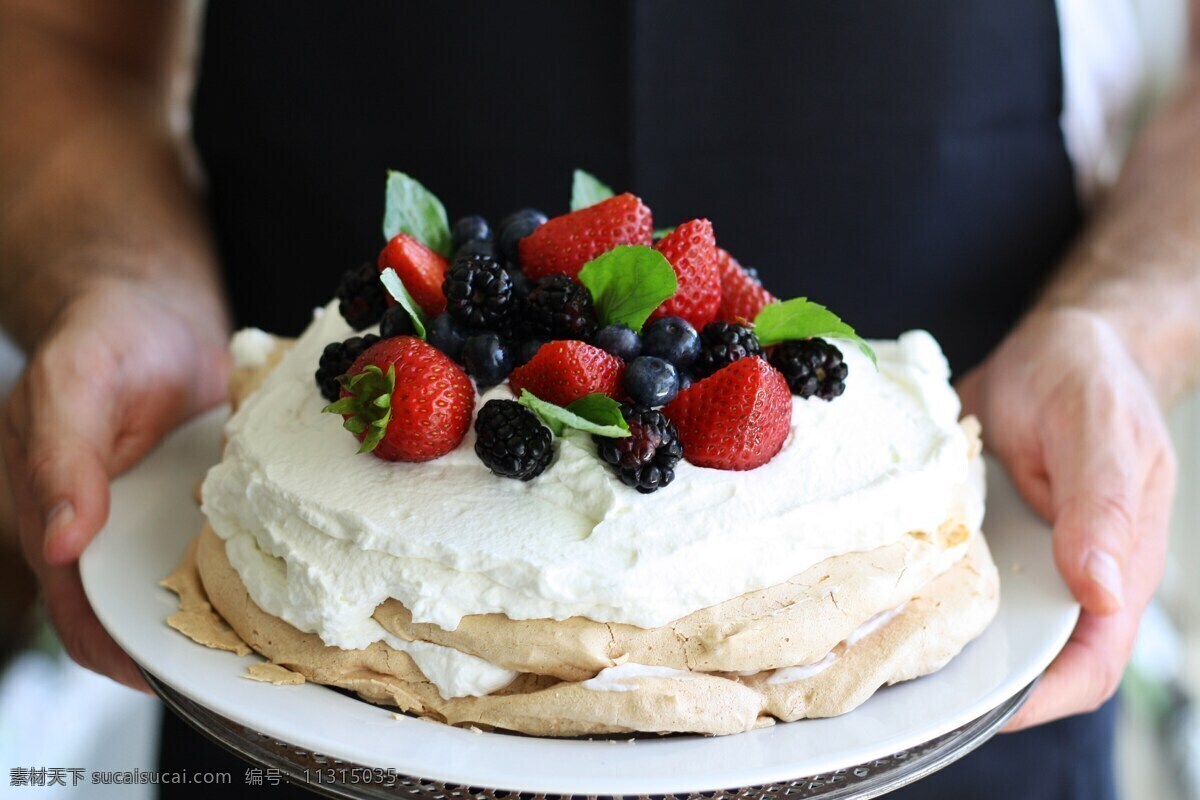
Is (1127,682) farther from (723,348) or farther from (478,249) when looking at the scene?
(478,249)

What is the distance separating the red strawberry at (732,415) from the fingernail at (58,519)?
95 centimetres

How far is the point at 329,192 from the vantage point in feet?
8.04

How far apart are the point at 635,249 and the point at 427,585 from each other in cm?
53

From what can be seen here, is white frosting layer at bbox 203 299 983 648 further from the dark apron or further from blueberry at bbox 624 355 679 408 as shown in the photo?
the dark apron

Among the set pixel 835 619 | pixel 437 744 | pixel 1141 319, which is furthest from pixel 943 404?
pixel 437 744

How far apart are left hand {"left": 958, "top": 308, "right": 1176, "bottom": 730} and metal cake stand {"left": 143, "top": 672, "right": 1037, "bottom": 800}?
475 millimetres

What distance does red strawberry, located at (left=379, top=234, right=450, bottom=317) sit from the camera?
1.74 m

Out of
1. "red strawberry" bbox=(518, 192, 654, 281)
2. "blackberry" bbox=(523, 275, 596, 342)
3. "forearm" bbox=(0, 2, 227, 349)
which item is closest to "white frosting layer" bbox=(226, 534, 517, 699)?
"blackberry" bbox=(523, 275, 596, 342)

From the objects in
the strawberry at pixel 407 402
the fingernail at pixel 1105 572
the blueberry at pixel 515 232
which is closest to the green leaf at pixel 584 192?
the blueberry at pixel 515 232

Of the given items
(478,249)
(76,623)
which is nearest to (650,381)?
(478,249)

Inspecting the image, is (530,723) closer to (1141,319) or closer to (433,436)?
(433,436)

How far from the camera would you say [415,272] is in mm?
1744

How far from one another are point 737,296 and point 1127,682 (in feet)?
9.24

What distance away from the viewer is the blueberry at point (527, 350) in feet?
5.40
